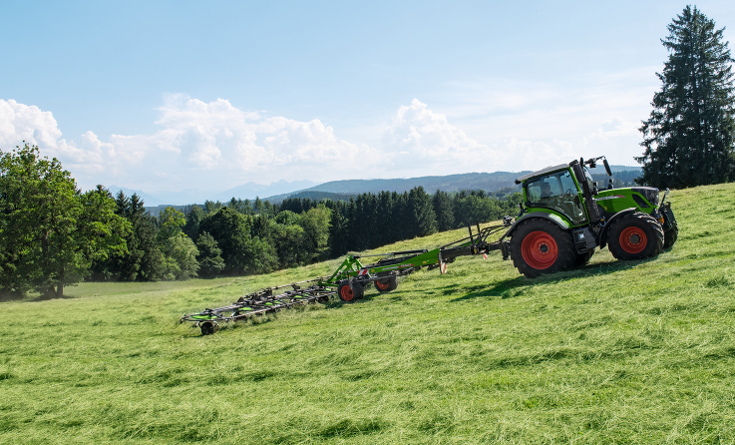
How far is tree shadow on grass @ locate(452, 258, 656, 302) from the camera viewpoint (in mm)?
8023

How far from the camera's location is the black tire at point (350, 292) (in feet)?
35.2

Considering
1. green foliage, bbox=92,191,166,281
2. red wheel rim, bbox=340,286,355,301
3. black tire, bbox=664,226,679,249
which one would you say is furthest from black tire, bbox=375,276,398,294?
green foliage, bbox=92,191,166,281

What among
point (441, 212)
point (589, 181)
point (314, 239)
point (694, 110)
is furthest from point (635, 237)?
point (441, 212)

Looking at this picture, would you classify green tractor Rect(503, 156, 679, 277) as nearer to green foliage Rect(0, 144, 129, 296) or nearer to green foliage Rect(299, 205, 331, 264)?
green foliage Rect(0, 144, 129, 296)

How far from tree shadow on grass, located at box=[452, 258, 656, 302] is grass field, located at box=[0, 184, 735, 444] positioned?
6 cm

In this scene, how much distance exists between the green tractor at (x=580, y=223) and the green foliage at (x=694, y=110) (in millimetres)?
25277

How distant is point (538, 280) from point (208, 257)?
57038mm

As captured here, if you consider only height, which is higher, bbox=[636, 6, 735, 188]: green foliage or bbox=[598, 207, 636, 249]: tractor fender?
bbox=[636, 6, 735, 188]: green foliage

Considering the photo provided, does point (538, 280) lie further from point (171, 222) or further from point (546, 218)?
point (171, 222)

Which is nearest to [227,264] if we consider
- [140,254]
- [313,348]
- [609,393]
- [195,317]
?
[140,254]

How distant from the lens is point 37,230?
24516 millimetres

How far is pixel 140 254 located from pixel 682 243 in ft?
150

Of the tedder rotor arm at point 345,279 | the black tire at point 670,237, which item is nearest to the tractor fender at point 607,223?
the black tire at point 670,237

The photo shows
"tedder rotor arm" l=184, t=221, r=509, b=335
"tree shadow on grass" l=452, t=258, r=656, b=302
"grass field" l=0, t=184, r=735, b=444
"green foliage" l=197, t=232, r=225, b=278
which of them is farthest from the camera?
"green foliage" l=197, t=232, r=225, b=278
